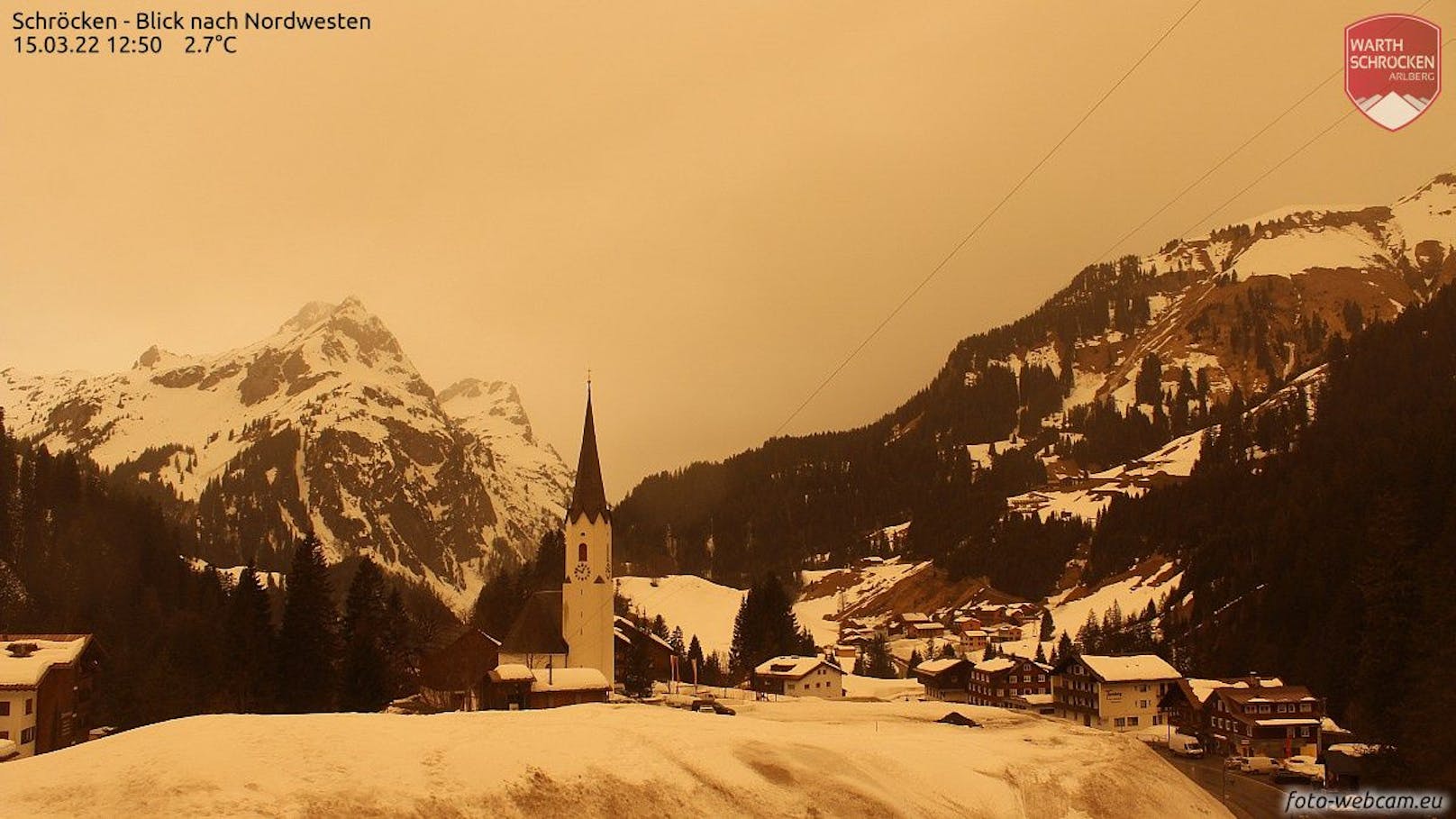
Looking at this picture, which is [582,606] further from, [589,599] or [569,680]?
[569,680]

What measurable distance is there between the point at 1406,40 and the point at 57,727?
224 ft

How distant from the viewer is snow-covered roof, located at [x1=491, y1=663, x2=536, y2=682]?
212ft

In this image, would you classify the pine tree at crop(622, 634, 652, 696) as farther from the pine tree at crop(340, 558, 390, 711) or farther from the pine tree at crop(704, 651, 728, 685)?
the pine tree at crop(704, 651, 728, 685)

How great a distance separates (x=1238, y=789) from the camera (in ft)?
196

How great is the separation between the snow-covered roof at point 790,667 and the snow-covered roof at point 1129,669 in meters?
25.4

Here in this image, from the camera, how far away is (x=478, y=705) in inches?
2552

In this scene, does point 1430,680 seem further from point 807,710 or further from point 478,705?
point 478,705

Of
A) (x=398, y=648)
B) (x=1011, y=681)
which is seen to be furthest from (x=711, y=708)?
(x=1011, y=681)

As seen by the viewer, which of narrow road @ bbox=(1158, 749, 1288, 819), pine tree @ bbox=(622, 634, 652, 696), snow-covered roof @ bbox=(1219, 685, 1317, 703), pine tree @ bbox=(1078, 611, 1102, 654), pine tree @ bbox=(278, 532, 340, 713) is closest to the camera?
narrow road @ bbox=(1158, 749, 1288, 819)

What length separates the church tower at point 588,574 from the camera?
254ft

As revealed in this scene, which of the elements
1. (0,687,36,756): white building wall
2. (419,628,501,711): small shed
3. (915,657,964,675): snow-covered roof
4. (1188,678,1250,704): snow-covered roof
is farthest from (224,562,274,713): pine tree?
(915,657,964,675): snow-covered roof

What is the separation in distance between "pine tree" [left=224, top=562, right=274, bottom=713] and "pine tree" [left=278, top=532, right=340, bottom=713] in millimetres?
910

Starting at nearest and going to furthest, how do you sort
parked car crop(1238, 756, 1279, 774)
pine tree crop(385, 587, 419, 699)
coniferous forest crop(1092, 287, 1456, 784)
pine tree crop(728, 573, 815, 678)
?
coniferous forest crop(1092, 287, 1456, 784) < parked car crop(1238, 756, 1279, 774) < pine tree crop(385, 587, 419, 699) < pine tree crop(728, 573, 815, 678)

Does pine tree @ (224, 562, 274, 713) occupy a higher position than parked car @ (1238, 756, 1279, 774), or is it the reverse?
pine tree @ (224, 562, 274, 713)
